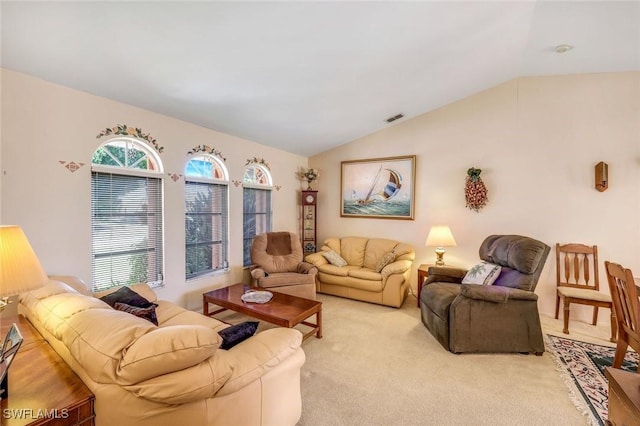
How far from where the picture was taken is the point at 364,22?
2107 mm

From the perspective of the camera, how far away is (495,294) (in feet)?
8.17

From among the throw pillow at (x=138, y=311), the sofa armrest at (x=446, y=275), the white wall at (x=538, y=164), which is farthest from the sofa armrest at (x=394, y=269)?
the throw pillow at (x=138, y=311)

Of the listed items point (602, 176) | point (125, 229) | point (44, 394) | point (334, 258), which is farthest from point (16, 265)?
point (602, 176)

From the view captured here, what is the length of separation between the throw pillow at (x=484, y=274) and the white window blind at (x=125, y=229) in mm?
3599

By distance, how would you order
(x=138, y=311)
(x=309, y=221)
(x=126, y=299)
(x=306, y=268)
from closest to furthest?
(x=138, y=311), (x=126, y=299), (x=306, y=268), (x=309, y=221)

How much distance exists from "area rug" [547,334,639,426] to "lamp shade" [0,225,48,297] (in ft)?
10.6

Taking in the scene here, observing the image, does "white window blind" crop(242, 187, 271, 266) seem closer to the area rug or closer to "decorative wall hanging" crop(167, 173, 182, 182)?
"decorative wall hanging" crop(167, 173, 182, 182)

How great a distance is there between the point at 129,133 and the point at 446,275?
397 centimetres

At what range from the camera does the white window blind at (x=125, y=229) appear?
8.68 ft

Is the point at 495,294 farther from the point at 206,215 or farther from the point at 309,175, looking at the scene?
the point at 309,175

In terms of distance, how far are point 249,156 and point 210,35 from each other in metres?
2.33

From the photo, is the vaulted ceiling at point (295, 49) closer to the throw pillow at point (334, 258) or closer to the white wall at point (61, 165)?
the white wall at point (61, 165)

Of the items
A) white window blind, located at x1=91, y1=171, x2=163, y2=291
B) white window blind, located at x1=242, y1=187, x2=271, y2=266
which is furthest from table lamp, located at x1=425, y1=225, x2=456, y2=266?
white window blind, located at x1=91, y1=171, x2=163, y2=291

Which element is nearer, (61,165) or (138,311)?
(138,311)
